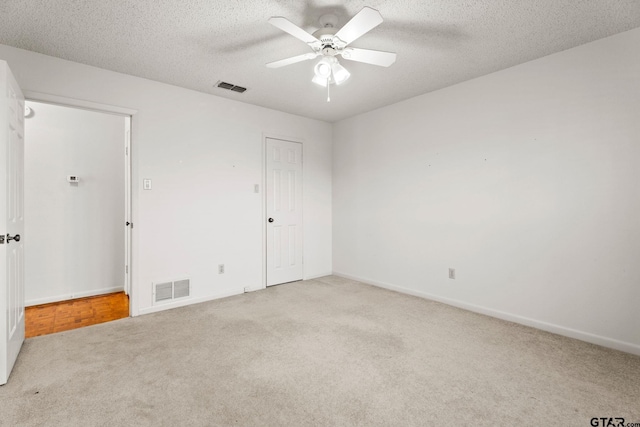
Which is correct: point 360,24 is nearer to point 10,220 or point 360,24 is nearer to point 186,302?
point 10,220

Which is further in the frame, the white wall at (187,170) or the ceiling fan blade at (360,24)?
the white wall at (187,170)

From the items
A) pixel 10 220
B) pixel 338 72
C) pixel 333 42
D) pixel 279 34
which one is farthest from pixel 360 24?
pixel 10 220

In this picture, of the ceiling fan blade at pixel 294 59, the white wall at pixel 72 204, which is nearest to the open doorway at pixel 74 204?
the white wall at pixel 72 204

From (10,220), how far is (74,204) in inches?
77.3

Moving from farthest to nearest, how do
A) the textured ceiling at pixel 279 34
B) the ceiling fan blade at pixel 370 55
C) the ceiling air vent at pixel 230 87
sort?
the ceiling air vent at pixel 230 87 < the ceiling fan blade at pixel 370 55 < the textured ceiling at pixel 279 34

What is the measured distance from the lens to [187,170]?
3543 mm

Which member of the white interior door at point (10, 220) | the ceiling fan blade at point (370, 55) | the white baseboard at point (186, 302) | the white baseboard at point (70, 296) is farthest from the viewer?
the white baseboard at point (70, 296)

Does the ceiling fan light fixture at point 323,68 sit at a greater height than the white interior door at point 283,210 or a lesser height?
greater

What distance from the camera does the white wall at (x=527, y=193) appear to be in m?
2.44

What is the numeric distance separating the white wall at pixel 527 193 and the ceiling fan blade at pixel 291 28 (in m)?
2.08

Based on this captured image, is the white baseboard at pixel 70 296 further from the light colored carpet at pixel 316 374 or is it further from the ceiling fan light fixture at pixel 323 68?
the ceiling fan light fixture at pixel 323 68

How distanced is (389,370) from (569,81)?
285cm

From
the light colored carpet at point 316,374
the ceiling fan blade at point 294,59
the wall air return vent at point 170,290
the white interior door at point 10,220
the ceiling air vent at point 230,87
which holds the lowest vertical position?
the light colored carpet at point 316,374

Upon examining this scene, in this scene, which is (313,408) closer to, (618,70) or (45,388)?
(45,388)
